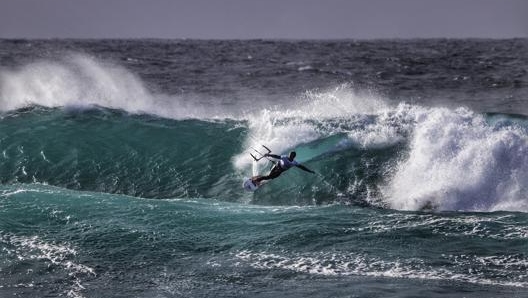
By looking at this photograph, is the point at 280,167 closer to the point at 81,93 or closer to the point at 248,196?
the point at 248,196

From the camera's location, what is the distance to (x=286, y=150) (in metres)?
22.6

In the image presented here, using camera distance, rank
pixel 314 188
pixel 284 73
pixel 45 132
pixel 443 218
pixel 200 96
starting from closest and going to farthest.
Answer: pixel 443 218 → pixel 314 188 → pixel 45 132 → pixel 200 96 → pixel 284 73

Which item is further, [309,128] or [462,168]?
[309,128]

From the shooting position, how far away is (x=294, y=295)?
41.4 feet

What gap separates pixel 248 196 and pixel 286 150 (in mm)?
3069

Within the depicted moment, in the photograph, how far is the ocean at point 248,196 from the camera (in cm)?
1361

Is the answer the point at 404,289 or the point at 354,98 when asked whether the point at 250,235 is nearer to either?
the point at 404,289

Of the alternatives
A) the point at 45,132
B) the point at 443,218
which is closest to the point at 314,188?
the point at 443,218

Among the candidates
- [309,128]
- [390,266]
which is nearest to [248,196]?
[309,128]

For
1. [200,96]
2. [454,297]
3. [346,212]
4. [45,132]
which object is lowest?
[454,297]

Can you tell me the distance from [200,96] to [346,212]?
65.7 ft

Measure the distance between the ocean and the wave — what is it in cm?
6

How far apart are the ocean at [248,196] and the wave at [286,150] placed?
0.06m

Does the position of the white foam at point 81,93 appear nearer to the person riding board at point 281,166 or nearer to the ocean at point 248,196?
the ocean at point 248,196
